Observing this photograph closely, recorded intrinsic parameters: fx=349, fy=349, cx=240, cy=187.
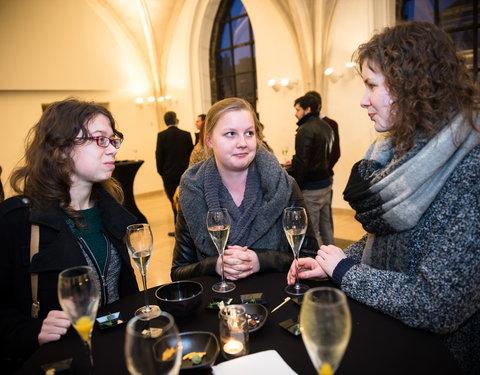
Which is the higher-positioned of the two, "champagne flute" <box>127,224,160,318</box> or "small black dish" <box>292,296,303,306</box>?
"champagne flute" <box>127,224,160,318</box>

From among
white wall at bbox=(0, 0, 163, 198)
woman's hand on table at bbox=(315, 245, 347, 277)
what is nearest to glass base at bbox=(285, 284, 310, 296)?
woman's hand on table at bbox=(315, 245, 347, 277)

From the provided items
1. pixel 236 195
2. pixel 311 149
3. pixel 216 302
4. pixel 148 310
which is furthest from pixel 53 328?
pixel 311 149

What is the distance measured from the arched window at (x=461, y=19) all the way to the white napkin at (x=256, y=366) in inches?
261

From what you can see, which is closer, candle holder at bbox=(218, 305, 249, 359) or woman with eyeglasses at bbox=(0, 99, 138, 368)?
candle holder at bbox=(218, 305, 249, 359)

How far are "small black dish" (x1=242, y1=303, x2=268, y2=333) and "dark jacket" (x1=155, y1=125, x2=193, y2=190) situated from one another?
5.02 meters

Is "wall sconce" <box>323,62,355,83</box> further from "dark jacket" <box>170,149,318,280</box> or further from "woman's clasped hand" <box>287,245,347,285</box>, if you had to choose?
"woman's clasped hand" <box>287,245,347,285</box>

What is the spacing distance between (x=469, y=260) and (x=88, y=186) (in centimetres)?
170

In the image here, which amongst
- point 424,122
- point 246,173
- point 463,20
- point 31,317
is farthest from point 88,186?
point 463,20

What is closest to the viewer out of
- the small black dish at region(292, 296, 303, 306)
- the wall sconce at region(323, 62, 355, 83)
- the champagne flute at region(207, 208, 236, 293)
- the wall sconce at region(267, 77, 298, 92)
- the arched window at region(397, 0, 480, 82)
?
the small black dish at region(292, 296, 303, 306)

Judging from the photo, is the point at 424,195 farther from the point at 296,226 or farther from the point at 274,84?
the point at 274,84

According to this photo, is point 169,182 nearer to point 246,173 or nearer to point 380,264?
point 246,173

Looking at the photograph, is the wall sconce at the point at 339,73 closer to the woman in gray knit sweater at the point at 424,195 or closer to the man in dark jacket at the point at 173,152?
the man in dark jacket at the point at 173,152

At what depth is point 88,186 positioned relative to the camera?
6.01 feet

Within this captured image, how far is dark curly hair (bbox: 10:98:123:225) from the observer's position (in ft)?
5.53
